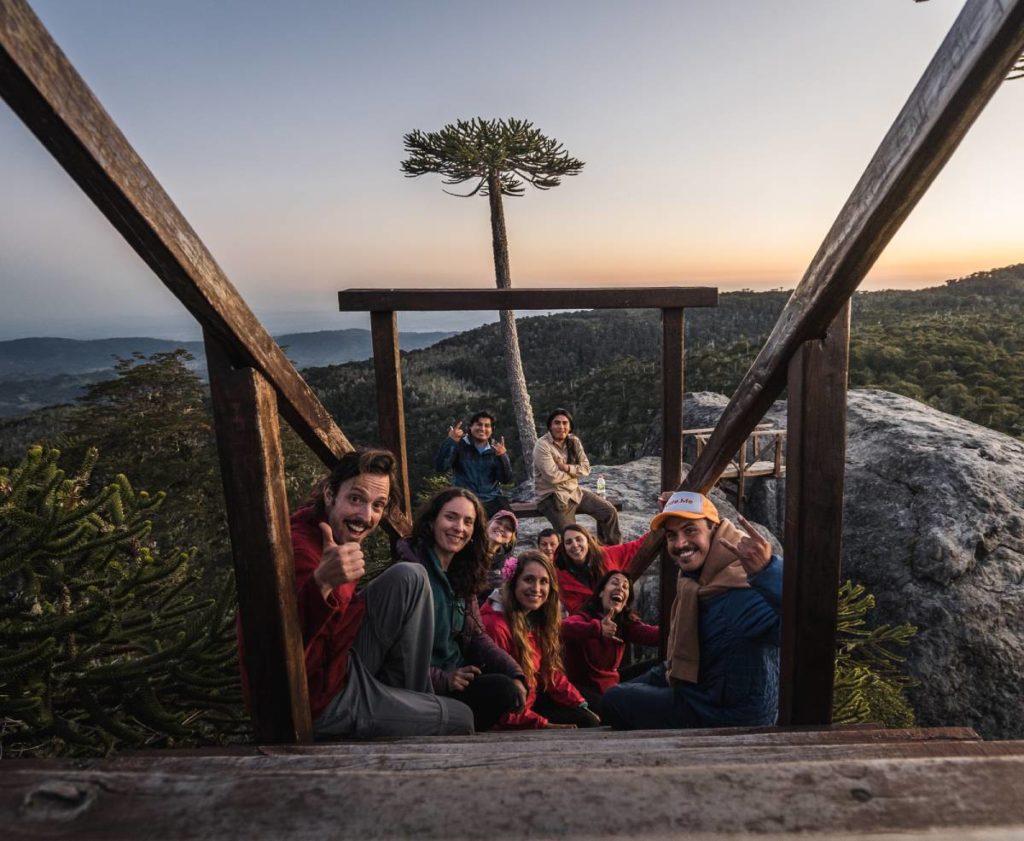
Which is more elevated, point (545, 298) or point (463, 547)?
point (545, 298)

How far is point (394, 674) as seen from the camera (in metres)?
2.38

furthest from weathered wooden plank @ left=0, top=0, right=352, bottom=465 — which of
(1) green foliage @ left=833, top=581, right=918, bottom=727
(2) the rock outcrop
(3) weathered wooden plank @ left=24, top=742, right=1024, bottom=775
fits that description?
(2) the rock outcrop

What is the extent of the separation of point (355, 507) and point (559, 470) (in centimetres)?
418

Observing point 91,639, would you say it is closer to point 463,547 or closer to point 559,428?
point 463,547

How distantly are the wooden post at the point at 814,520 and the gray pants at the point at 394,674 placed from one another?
124cm

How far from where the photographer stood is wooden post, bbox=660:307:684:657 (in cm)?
375

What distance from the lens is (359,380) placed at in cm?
4725

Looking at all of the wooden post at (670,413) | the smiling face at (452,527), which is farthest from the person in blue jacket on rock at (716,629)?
the wooden post at (670,413)

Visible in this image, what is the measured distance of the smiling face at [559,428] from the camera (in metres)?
6.36

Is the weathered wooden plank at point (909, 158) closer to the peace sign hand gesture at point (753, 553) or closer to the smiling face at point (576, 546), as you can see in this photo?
the peace sign hand gesture at point (753, 553)

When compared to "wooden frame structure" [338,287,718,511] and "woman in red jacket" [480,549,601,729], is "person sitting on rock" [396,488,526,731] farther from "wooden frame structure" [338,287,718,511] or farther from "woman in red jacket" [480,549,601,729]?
"wooden frame structure" [338,287,718,511]

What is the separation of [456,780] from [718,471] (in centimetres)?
236

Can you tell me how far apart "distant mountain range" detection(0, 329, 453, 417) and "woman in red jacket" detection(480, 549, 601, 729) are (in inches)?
68.8

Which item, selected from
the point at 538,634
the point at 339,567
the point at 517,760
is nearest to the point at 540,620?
the point at 538,634
